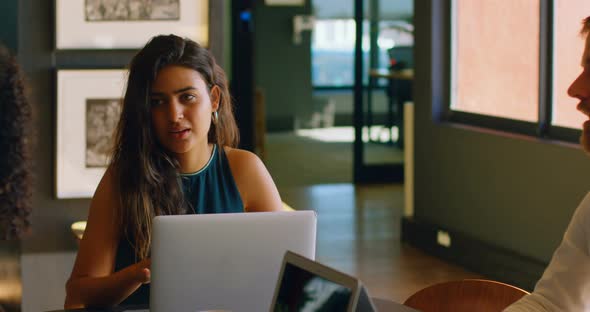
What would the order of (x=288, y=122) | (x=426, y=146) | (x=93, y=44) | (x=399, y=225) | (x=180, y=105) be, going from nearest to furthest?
1. (x=180, y=105)
2. (x=93, y=44)
3. (x=426, y=146)
4. (x=399, y=225)
5. (x=288, y=122)

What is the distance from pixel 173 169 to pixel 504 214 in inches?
149

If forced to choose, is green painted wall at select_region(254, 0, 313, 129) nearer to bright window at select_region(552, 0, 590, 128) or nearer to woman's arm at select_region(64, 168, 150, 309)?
bright window at select_region(552, 0, 590, 128)

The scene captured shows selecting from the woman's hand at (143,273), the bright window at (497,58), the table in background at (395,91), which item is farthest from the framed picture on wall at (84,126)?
the table in background at (395,91)

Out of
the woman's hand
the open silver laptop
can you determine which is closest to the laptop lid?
the open silver laptop

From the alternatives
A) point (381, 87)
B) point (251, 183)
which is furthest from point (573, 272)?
point (381, 87)

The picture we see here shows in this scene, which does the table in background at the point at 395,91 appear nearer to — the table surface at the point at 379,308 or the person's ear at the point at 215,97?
the person's ear at the point at 215,97

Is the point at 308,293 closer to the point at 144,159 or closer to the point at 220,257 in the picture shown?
the point at 220,257

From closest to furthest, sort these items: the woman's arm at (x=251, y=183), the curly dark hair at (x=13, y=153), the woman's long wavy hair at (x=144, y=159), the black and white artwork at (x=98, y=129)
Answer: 1. the curly dark hair at (x=13, y=153)
2. the woman's long wavy hair at (x=144, y=159)
3. the woman's arm at (x=251, y=183)
4. the black and white artwork at (x=98, y=129)

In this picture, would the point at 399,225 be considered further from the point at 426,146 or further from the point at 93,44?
the point at 93,44

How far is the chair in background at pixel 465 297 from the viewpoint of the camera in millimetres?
2547

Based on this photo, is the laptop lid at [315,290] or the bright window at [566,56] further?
the bright window at [566,56]

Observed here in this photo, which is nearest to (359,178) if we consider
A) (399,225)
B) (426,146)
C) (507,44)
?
(399,225)

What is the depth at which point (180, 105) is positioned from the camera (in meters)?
2.76

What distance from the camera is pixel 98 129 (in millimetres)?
4273
